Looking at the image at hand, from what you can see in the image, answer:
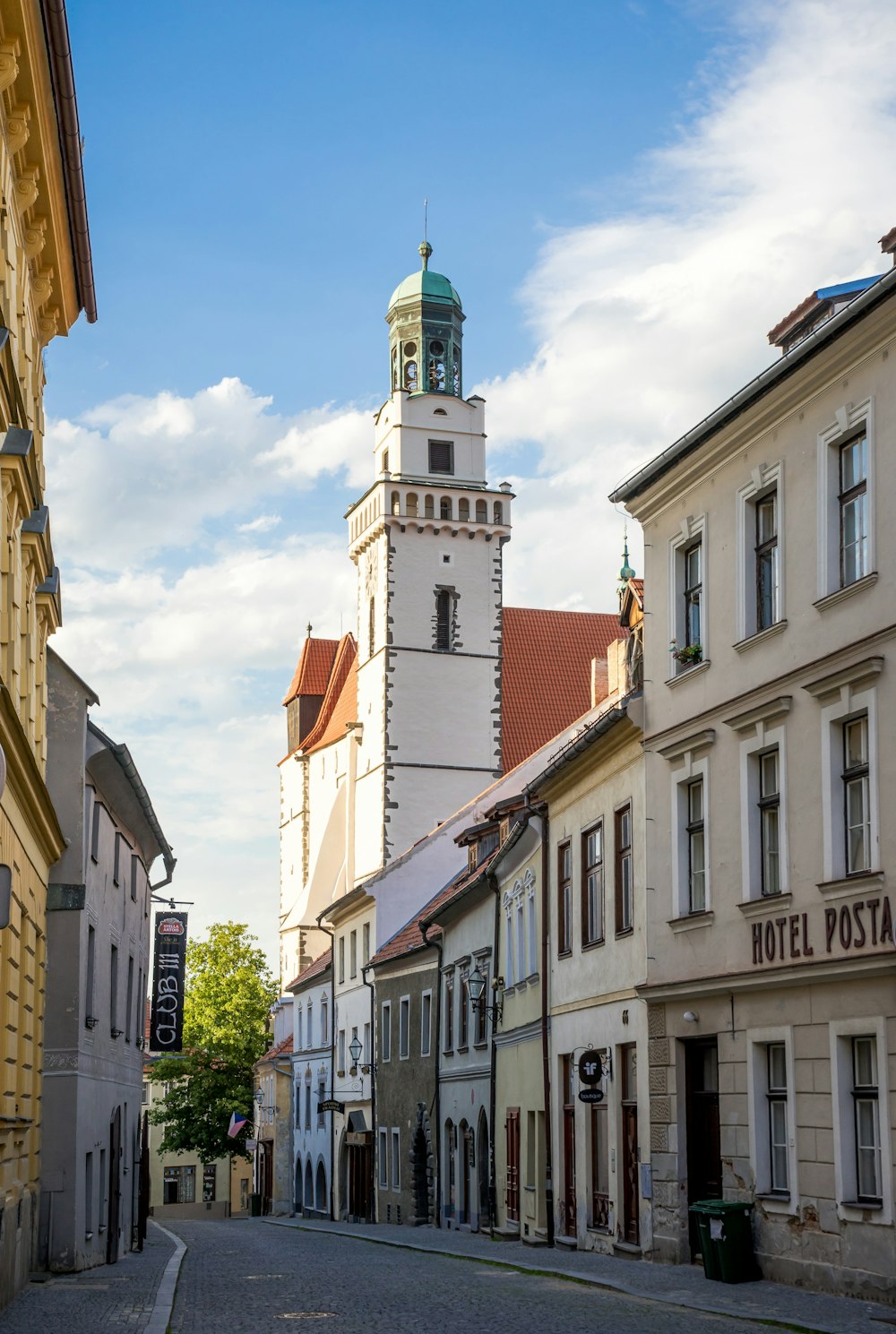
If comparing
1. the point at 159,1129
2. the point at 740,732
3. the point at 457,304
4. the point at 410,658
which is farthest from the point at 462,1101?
the point at 159,1129

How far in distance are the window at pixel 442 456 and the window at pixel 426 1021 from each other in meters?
32.4

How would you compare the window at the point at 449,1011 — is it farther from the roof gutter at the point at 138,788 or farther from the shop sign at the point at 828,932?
the shop sign at the point at 828,932

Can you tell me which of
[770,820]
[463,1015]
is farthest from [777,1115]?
[463,1015]

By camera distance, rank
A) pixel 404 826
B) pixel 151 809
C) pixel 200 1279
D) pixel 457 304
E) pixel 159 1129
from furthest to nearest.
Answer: pixel 159 1129 → pixel 457 304 → pixel 404 826 → pixel 151 809 → pixel 200 1279

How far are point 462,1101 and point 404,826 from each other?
28598 millimetres

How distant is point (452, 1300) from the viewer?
18.7 m

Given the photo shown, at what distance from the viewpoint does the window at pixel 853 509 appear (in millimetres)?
18719

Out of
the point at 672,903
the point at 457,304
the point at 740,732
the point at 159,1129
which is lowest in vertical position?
the point at 159,1129

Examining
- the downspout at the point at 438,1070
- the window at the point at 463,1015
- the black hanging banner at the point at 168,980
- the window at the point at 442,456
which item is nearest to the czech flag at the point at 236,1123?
the window at the point at 442,456

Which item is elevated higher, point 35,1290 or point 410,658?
point 410,658

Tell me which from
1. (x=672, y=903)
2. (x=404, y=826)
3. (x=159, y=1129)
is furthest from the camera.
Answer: (x=159, y=1129)

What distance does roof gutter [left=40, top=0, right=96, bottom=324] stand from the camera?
1669 cm

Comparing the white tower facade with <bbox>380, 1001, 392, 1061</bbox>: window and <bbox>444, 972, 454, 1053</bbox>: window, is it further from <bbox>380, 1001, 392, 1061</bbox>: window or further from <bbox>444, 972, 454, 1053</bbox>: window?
<bbox>444, 972, 454, 1053</bbox>: window

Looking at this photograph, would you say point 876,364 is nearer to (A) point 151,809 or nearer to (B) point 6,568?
(B) point 6,568
